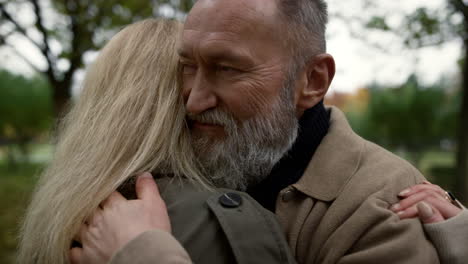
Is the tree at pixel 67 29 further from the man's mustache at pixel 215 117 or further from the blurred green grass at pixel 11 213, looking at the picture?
the man's mustache at pixel 215 117

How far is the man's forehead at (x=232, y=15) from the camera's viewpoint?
2314 mm

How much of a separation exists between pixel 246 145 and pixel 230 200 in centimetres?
59

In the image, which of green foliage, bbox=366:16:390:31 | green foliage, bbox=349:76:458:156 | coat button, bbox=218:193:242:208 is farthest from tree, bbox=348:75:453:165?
coat button, bbox=218:193:242:208

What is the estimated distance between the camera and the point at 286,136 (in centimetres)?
255

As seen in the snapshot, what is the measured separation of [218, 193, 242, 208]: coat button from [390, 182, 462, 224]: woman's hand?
2.41ft

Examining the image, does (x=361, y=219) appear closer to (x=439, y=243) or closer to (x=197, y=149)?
(x=439, y=243)

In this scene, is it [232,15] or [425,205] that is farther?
[232,15]

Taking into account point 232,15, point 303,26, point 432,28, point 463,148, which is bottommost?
point 463,148

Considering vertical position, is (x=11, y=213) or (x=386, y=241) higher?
(x=386, y=241)

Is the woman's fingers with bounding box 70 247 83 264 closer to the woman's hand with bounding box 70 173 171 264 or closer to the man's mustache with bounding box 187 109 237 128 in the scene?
the woman's hand with bounding box 70 173 171 264

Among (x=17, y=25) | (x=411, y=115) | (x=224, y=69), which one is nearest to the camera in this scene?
(x=224, y=69)

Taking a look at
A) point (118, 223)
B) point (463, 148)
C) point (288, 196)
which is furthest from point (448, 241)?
point (463, 148)

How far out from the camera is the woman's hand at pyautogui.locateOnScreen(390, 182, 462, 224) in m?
2.08

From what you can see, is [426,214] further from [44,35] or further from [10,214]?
[10,214]
